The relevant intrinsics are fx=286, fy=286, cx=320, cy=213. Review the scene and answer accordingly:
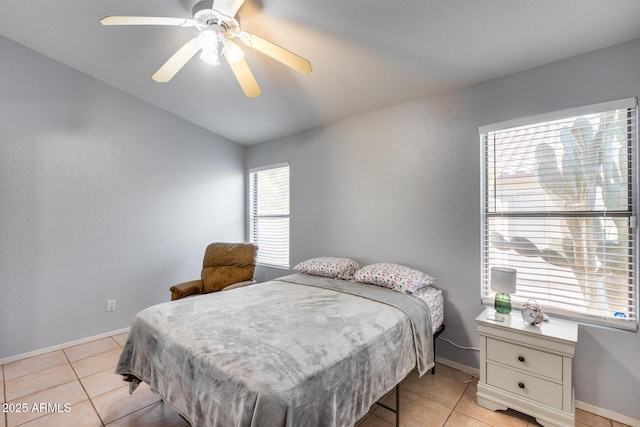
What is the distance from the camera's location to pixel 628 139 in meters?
1.87

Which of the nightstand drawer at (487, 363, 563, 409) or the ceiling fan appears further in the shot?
the nightstand drawer at (487, 363, 563, 409)

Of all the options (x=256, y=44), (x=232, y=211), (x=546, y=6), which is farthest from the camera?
(x=232, y=211)

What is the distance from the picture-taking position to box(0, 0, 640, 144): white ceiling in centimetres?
175

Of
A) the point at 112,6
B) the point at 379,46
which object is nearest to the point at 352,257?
the point at 379,46

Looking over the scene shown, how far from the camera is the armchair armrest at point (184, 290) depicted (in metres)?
2.85

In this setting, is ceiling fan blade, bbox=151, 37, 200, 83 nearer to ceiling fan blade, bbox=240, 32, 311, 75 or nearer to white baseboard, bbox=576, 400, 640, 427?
ceiling fan blade, bbox=240, 32, 311, 75

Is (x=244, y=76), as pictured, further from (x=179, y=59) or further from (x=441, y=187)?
(x=441, y=187)

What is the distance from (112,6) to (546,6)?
113 inches

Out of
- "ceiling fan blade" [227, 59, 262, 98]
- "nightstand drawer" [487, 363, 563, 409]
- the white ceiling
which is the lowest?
"nightstand drawer" [487, 363, 563, 409]

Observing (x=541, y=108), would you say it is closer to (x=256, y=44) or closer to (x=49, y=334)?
(x=256, y=44)

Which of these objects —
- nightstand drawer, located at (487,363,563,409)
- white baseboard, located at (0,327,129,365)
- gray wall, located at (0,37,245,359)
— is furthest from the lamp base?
white baseboard, located at (0,327,129,365)

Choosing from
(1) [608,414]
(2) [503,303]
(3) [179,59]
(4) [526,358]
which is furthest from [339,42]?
(1) [608,414]

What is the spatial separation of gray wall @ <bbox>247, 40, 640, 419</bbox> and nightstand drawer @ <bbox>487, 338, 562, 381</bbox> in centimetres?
40

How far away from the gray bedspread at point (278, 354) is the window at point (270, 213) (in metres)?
1.81
